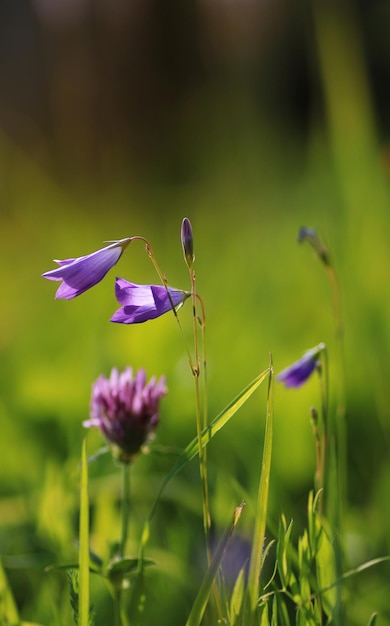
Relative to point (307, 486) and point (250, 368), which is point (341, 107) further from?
point (307, 486)

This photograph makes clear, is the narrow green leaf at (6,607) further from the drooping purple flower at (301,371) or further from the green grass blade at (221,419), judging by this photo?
the drooping purple flower at (301,371)

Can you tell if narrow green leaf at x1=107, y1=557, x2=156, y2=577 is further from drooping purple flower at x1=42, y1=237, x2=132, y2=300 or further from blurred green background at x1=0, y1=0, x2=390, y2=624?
drooping purple flower at x1=42, y1=237, x2=132, y2=300

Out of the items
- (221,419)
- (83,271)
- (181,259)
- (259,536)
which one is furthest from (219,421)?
(181,259)

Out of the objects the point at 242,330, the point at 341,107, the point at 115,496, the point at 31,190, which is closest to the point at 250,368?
the point at 242,330

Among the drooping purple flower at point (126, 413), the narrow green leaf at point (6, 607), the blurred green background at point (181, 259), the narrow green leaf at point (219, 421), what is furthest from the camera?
the blurred green background at point (181, 259)

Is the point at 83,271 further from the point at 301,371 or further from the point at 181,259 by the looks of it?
the point at 181,259

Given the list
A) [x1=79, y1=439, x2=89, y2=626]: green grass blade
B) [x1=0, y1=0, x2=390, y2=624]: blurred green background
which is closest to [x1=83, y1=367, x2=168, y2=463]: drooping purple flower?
[x1=0, y1=0, x2=390, y2=624]: blurred green background

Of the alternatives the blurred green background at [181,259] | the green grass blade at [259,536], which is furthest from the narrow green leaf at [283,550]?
the blurred green background at [181,259]

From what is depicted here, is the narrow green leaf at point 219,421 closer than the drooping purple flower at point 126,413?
Yes
